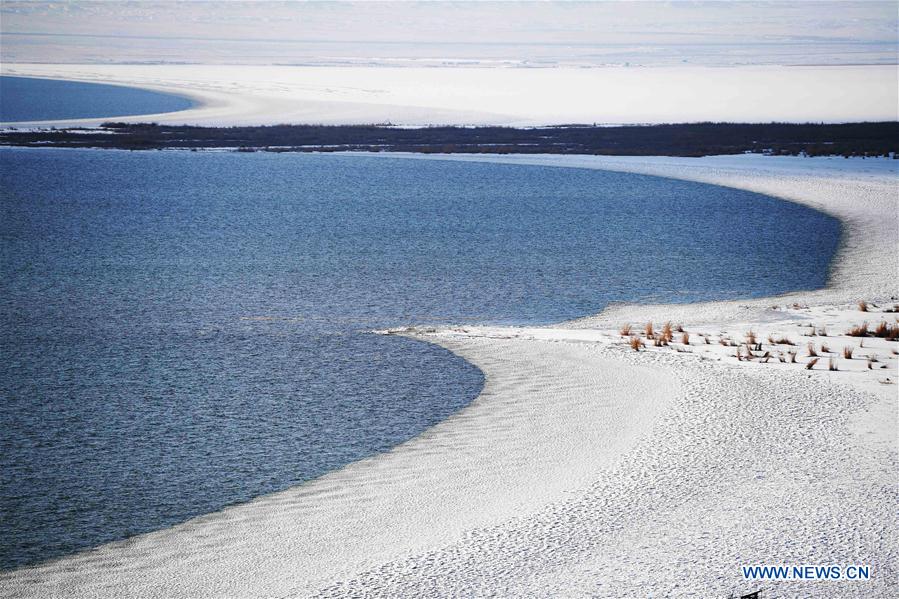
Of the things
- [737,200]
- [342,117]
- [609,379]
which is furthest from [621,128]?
[609,379]

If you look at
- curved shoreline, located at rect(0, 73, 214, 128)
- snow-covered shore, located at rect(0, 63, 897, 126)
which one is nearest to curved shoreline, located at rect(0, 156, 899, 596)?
curved shoreline, located at rect(0, 73, 214, 128)

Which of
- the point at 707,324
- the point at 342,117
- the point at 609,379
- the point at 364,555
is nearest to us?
the point at 364,555

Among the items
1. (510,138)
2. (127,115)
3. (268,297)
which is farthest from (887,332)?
(127,115)

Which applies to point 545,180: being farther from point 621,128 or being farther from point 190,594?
point 190,594

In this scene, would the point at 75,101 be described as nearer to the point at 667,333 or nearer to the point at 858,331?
the point at 667,333

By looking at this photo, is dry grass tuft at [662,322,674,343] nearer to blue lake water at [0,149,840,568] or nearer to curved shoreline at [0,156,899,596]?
curved shoreline at [0,156,899,596]

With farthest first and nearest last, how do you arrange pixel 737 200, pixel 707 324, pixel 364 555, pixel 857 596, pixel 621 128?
pixel 621 128, pixel 737 200, pixel 707 324, pixel 364 555, pixel 857 596

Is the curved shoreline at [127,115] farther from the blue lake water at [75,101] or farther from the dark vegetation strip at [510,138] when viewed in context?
the dark vegetation strip at [510,138]
